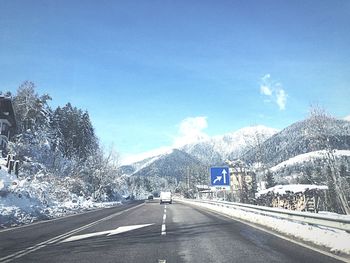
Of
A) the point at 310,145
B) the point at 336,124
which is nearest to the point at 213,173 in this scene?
the point at 310,145

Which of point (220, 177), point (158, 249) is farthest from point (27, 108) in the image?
point (158, 249)

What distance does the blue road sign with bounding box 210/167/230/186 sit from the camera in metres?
30.5

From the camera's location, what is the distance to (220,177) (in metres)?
30.6

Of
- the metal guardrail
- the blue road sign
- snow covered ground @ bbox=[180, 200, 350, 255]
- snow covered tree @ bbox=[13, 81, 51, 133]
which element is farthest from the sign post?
snow covered tree @ bbox=[13, 81, 51, 133]

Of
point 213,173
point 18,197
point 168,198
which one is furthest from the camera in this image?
point 168,198

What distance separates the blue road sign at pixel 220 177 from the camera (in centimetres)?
3046

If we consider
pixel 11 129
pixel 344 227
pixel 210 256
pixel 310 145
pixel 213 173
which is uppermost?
pixel 11 129

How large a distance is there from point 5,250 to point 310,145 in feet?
121

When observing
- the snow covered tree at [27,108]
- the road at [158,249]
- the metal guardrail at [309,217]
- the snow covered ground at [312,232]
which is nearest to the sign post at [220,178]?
the metal guardrail at [309,217]

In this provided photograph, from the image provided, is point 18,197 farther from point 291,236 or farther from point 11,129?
point 11,129

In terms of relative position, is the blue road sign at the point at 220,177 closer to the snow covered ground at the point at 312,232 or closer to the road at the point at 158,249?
the snow covered ground at the point at 312,232

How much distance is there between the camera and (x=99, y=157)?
236 ft

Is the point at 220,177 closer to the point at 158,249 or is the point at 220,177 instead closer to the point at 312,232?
the point at 312,232

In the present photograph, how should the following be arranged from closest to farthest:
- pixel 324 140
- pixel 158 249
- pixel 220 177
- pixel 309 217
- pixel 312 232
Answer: pixel 158 249
pixel 312 232
pixel 309 217
pixel 220 177
pixel 324 140
